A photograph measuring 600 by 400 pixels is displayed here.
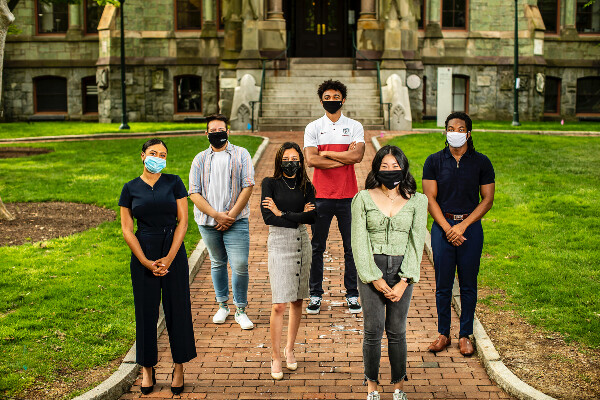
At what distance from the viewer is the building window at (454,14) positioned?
32.0 metres

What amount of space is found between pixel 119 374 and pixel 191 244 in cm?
465

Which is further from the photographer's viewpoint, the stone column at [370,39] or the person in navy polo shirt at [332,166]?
the stone column at [370,39]

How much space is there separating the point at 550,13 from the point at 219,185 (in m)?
28.8

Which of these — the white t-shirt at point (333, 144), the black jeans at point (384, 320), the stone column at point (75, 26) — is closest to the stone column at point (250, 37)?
the stone column at point (75, 26)

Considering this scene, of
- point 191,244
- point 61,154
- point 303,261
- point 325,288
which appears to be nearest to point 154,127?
point 61,154

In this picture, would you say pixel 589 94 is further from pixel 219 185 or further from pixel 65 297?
pixel 65 297

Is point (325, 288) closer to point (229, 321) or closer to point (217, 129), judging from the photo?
point (229, 321)

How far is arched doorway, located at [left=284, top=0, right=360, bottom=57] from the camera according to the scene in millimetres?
31406

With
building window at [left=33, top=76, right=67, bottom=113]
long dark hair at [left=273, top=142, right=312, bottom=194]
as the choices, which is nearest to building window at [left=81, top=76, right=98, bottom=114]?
building window at [left=33, top=76, right=67, bottom=113]

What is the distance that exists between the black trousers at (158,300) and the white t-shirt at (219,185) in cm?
131

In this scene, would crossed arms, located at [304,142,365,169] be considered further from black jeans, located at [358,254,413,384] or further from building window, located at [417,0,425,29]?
building window, located at [417,0,425,29]

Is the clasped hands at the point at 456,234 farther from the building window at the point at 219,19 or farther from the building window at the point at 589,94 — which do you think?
the building window at the point at 589,94

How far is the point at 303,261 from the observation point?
6922mm

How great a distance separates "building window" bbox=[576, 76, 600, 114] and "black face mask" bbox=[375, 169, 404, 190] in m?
29.7
